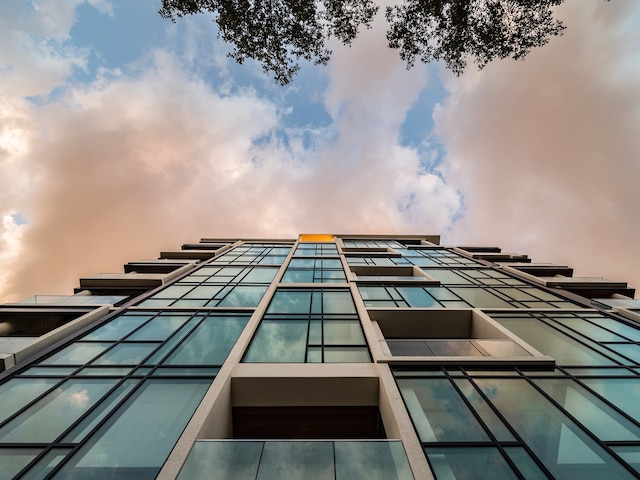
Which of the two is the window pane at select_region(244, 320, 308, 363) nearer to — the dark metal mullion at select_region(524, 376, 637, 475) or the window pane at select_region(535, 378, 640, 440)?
the dark metal mullion at select_region(524, 376, 637, 475)

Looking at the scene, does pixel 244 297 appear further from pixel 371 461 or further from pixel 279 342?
pixel 371 461

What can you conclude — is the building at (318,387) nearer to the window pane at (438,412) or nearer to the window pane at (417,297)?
the window pane at (438,412)

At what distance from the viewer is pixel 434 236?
35.6 meters

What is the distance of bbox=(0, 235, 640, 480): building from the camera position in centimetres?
631

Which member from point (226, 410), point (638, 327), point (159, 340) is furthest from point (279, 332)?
Result: point (638, 327)

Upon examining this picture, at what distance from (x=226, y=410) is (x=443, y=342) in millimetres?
8082

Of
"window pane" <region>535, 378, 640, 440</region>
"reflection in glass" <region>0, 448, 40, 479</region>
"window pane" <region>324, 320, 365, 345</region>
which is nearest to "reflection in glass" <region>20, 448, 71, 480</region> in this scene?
"reflection in glass" <region>0, 448, 40, 479</region>

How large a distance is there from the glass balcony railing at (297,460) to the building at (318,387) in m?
0.03

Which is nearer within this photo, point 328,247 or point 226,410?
point 226,410

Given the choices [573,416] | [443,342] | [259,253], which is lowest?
[573,416]

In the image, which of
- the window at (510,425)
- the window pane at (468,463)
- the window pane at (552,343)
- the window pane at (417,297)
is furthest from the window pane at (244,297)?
the window pane at (552,343)

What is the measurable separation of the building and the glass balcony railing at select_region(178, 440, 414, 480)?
26 mm

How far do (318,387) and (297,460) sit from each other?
118 inches

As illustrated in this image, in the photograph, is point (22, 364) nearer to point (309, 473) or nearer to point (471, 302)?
point (309, 473)
